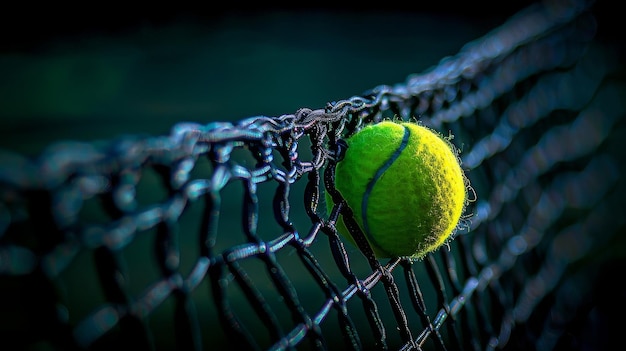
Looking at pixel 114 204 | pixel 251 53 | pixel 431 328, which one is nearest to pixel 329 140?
pixel 431 328

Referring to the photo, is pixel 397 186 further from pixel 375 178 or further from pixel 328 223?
pixel 328 223

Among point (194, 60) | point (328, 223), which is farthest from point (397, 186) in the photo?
point (194, 60)

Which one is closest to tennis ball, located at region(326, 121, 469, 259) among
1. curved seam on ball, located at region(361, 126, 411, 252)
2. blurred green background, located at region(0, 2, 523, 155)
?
curved seam on ball, located at region(361, 126, 411, 252)

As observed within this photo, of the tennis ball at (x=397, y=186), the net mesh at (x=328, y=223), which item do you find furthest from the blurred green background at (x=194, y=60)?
the tennis ball at (x=397, y=186)

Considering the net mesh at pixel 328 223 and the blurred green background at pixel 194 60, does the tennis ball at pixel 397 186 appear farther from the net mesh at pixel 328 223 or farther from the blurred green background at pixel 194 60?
the blurred green background at pixel 194 60

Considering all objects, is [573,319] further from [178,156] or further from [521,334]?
[178,156]

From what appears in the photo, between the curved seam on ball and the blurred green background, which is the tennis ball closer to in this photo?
the curved seam on ball
